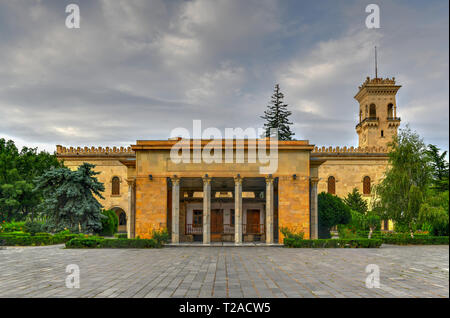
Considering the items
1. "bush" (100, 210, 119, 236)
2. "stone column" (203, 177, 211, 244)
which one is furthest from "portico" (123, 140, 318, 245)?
"bush" (100, 210, 119, 236)

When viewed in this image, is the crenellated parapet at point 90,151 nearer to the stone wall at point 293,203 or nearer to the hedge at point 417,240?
the stone wall at point 293,203

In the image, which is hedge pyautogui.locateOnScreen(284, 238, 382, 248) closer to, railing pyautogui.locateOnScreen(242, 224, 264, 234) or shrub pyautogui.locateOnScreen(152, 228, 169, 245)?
railing pyautogui.locateOnScreen(242, 224, 264, 234)

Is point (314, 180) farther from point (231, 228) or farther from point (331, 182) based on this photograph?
point (331, 182)

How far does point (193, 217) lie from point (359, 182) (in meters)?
28.0

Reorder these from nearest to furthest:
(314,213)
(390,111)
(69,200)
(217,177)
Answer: (217,177) < (314,213) < (69,200) < (390,111)

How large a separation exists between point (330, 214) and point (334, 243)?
476 cm

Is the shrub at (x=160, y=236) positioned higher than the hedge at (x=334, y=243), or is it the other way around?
the shrub at (x=160, y=236)

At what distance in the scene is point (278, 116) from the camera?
2162 inches

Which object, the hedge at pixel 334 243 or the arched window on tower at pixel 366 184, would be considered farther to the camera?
the arched window on tower at pixel 366 184

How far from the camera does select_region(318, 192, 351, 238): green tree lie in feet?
88.2

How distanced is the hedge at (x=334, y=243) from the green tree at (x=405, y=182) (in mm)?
4583

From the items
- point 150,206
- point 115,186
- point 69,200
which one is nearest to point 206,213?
point 150,206

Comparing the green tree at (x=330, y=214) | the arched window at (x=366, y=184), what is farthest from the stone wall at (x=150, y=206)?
the arched window at (x=366, y=184)

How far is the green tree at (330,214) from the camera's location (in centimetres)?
2689
